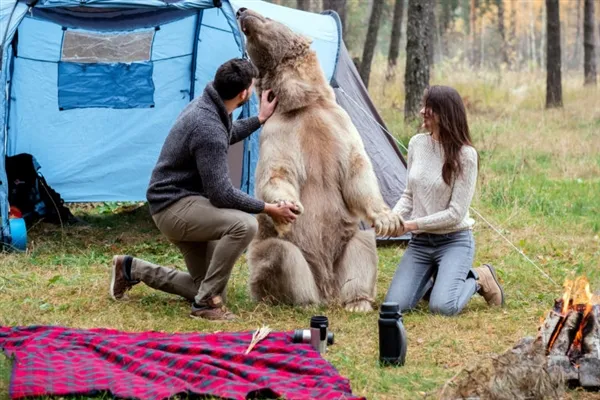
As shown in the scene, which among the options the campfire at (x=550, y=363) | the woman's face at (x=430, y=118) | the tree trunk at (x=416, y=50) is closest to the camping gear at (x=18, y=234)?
the woman's face at (x=430, y=118)

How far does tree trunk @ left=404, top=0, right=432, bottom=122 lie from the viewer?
37.6 ft

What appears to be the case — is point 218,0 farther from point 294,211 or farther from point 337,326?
point 337,326

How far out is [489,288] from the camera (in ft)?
17.9

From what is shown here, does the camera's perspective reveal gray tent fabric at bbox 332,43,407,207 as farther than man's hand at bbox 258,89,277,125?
Yes

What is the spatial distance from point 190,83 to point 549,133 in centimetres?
742

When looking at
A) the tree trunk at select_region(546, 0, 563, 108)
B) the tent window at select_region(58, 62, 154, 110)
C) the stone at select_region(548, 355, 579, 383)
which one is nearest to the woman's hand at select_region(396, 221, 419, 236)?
the stone at select_region(548, 355, 579, 383)

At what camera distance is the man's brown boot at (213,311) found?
511 cm

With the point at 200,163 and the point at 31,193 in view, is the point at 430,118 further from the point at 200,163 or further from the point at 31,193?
the point at 31,193

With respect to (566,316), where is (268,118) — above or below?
above

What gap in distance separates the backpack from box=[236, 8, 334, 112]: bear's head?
10.7 feet

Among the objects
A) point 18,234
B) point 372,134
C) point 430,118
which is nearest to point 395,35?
point 372,134

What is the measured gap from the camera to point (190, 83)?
28.3 feet

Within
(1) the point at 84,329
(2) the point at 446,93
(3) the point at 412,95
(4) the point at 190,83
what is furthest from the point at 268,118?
(3) the point at 412,95

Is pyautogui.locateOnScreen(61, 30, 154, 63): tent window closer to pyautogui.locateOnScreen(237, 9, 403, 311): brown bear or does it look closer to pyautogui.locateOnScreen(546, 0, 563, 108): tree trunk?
pyautogui.locateOnScreen(237, 9, 403, 311): brown bear
